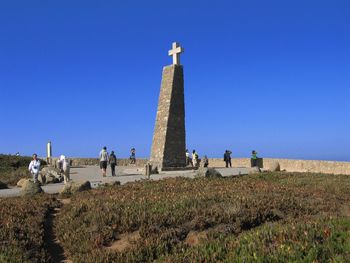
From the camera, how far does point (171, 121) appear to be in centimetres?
3125

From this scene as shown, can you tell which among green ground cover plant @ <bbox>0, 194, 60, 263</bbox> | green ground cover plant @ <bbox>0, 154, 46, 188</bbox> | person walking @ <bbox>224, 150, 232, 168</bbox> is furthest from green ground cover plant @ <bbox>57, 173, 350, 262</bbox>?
person walking @ <bbox>224, 150, 232, 168</bbox>

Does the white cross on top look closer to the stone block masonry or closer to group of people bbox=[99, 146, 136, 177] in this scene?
the stone block masonry

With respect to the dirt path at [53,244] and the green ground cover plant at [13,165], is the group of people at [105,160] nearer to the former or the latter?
the green ground cover plant at [13,165]

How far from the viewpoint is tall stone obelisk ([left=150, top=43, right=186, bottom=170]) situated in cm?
3114

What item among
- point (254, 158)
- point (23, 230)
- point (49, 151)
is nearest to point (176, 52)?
point (254, 158)

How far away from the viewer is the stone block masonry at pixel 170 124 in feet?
102

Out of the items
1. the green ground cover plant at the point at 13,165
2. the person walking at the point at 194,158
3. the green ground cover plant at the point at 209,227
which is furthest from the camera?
the person walking at the point at 194,158

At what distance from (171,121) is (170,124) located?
220 mm

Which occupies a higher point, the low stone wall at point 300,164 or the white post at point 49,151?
the white post at point 49,151

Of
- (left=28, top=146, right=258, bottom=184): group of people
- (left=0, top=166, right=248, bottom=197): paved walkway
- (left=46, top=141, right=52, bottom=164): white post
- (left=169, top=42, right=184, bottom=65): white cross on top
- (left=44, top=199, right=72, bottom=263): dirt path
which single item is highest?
(left=169, top=42, right=184, bottom=65): white cross on top

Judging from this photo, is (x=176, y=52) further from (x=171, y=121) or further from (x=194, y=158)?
(x=194, y=158)

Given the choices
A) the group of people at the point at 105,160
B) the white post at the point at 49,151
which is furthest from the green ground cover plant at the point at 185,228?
the white post at the point at 49,151

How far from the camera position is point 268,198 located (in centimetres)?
1376

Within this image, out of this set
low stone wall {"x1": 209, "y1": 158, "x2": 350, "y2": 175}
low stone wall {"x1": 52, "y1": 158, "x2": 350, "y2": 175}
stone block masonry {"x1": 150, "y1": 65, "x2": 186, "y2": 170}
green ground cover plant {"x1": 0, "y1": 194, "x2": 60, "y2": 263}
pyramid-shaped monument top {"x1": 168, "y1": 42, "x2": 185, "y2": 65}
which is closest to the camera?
green ground cover plant {"x1": 0, "y1": 194, "x2": 60, "y2": 263}
